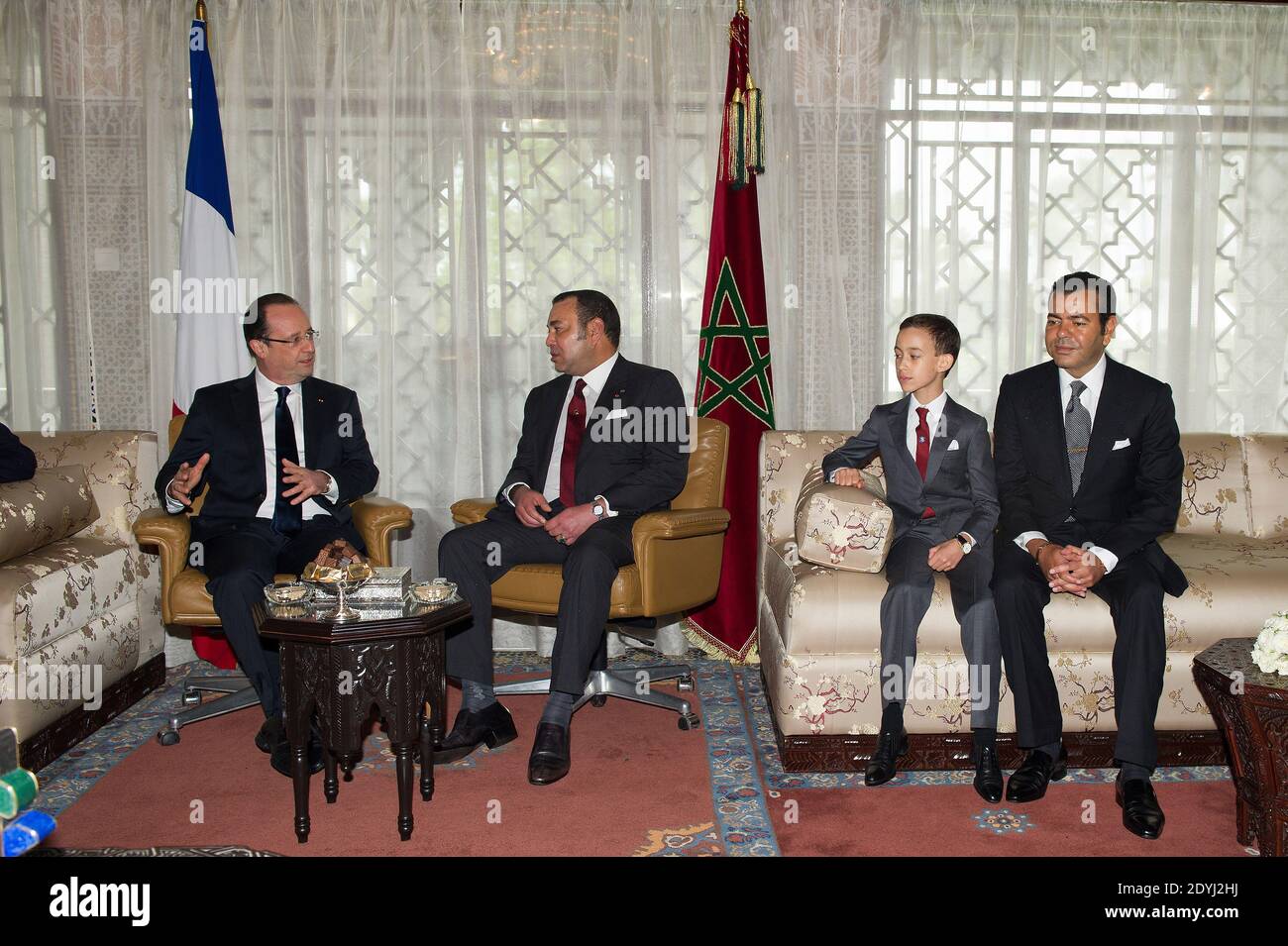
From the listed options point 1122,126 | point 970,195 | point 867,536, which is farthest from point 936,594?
point 1122,126

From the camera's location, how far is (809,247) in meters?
4.54

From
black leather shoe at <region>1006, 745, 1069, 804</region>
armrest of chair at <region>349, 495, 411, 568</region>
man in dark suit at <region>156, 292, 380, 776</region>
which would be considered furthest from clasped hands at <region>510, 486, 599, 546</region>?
black leather shoe at <region>1006, 745, 1069, 804</region>

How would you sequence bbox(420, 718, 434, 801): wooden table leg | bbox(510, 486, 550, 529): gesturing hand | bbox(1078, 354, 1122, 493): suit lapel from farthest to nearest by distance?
bbox(510, 486, 550, 529): gesturing hand → bbox(1078, 354, 1122, 493): suit lapel → bbox(420, 718, 434, 801): wooden table leg

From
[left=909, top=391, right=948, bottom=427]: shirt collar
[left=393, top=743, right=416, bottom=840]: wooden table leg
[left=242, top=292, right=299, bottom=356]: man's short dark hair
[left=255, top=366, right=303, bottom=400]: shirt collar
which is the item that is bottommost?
[left=393, top=743, right=416, bottom=840]: wooden table leg

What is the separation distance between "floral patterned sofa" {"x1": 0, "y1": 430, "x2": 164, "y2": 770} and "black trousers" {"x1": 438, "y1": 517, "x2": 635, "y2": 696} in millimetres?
1226

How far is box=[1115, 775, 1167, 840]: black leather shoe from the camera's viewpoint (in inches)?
106

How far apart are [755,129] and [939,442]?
158 cm

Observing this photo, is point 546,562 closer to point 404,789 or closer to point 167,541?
point 404,789

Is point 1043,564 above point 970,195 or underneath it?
underneath

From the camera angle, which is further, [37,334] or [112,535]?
[37,334]

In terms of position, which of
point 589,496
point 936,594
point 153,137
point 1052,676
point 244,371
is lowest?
point 1052,676

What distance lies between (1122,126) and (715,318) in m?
2.00

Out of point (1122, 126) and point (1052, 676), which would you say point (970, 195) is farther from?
point (1052, 676)

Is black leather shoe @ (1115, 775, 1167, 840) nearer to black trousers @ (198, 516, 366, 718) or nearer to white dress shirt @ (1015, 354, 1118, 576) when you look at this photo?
white dress shirt @ (1015, 354, 1118, 576)
